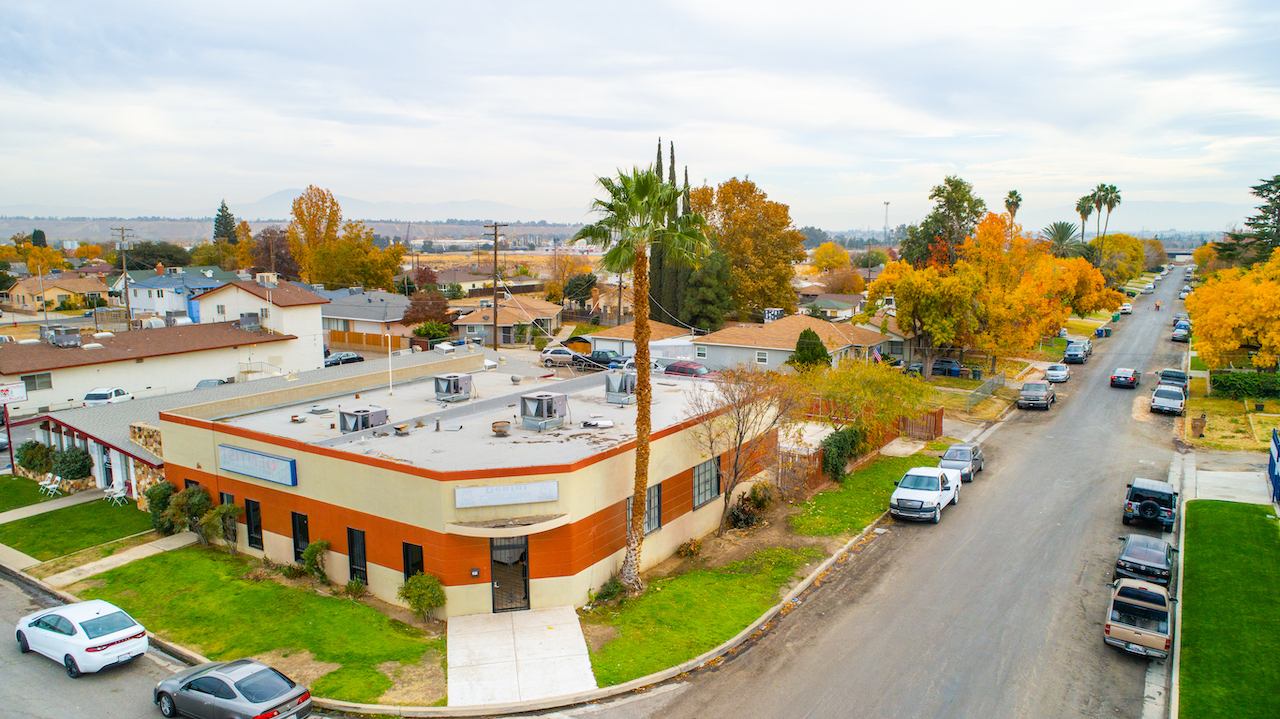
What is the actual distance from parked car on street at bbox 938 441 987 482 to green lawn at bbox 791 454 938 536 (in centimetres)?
159

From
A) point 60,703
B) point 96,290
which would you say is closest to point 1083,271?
point 60,703


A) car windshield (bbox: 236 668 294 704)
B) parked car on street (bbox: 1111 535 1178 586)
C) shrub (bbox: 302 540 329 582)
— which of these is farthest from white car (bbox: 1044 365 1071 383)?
car windshield (bbox: 236 668 294 704)

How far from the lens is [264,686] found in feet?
47.2

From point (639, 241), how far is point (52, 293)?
107 m

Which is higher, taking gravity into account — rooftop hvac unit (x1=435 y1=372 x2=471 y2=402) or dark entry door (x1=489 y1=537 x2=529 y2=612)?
rooftop hvac unit (x1=435 y1=372 x2=471 y2=402)

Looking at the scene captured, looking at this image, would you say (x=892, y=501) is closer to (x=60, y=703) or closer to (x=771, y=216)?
(x=60, y=703)

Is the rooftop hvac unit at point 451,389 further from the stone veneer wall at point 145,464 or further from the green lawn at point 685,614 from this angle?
the green lawn at point 685,614

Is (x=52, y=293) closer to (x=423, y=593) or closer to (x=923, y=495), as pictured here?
(x=423, y=593)

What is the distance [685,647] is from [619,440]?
6.37 metres

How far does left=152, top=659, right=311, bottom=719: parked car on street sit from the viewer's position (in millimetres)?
14047

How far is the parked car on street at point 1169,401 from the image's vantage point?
138 ft

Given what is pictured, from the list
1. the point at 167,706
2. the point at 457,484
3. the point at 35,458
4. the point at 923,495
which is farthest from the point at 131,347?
the point at 923,495

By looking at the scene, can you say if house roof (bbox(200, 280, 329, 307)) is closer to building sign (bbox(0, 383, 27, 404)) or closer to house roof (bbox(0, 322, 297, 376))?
house roof (bbox(0, 322, 297, 376))

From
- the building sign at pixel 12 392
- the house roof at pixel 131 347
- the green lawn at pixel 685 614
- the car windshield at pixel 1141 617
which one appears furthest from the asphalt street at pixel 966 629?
the house roof at pixel 131 347
